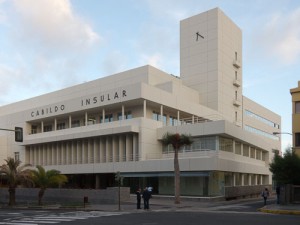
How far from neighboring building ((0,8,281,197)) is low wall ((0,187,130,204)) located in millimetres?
6936

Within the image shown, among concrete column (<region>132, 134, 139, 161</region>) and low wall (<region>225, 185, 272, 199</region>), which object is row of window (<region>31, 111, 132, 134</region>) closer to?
concrete column (<region>132, 134, 139, 161</region>)

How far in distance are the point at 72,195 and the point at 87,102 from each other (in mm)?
14953

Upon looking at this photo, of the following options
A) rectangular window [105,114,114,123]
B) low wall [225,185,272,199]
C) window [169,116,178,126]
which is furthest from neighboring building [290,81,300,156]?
rectangular window [105,114,114,123]

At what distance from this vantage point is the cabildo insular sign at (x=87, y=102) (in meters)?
53.1

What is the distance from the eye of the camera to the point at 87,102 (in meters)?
56.8

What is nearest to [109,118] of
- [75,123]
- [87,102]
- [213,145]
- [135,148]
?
[87,102]

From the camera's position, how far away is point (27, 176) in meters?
39.3

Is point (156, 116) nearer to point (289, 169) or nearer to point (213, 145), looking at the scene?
point (213, 145)

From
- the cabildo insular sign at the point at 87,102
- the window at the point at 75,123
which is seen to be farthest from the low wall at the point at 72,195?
the window at the point at 75,123

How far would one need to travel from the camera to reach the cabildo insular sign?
53.1 meters

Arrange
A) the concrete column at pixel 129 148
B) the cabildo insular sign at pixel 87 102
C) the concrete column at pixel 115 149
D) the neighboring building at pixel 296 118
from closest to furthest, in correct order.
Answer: the neighboring building at pixel 296 118 < the concrete column at pixel 129 148 < the cabildo insular sign at pixel 87 102 < the concrete column at pixel 115 149

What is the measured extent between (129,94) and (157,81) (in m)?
9.51

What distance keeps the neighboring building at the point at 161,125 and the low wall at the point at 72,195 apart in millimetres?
6936

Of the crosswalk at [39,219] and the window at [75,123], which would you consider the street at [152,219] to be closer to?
the crosswalk at [39,219]
